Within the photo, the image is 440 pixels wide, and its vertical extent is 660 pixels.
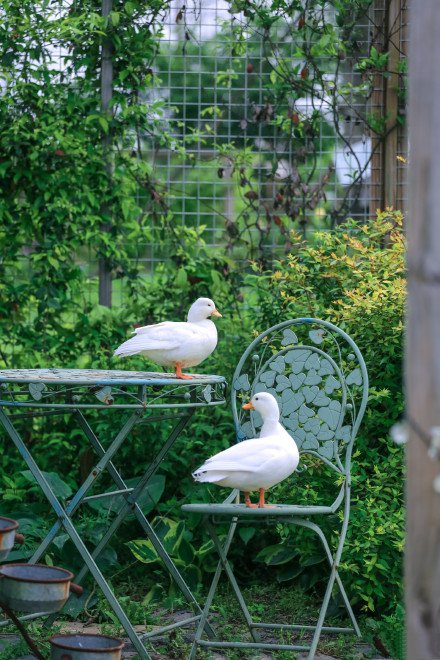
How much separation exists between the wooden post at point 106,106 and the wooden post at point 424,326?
3844 mm

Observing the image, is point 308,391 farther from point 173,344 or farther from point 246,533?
point 246,533

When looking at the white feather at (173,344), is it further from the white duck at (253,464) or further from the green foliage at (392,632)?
the green foliage at (392,632)

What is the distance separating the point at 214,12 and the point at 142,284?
1.56 metres

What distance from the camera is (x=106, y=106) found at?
5301mm

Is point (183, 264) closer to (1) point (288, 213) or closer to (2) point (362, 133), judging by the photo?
(1) point (288, 213)

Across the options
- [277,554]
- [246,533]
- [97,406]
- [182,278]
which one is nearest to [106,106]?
[182,278]

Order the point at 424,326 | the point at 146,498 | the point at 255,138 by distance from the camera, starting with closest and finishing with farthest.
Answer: the point at 424,326 → the point at 146,498 → the point at 255,138

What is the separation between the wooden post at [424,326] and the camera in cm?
151

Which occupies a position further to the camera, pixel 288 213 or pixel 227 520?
pixel 288 213

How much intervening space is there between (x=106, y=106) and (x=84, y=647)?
3233 mm

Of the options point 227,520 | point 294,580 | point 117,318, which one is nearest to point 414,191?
point 227,520

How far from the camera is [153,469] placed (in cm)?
363

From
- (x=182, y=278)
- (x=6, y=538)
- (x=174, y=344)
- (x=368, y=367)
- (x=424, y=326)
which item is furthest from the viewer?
(x=182, y=278)

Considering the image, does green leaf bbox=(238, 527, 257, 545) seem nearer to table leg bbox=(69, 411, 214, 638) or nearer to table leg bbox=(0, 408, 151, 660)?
table leg bbox=(69, 411, 214, 638)
